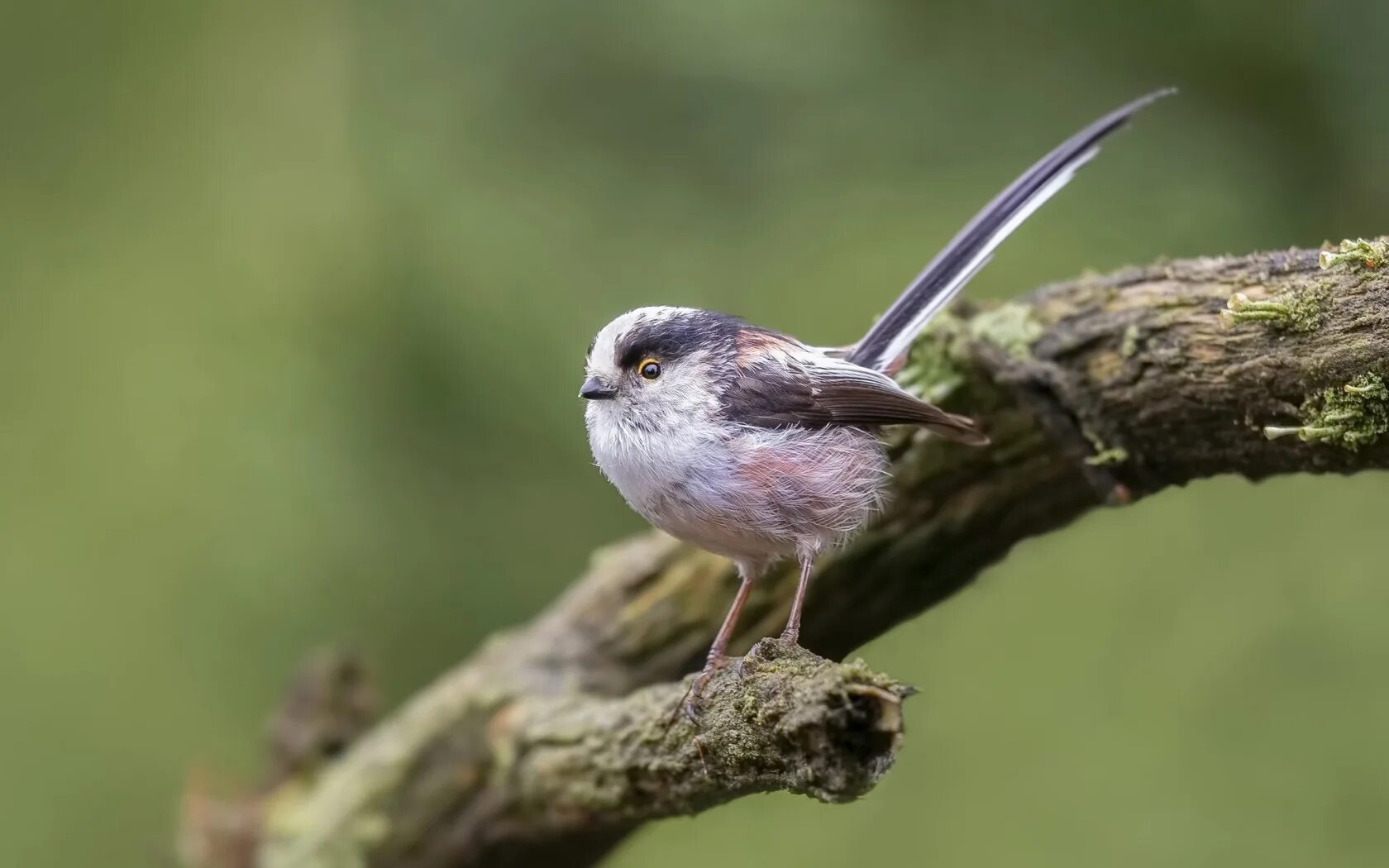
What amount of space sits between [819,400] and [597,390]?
22.1 inches

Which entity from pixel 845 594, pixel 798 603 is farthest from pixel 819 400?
pixel 845 594

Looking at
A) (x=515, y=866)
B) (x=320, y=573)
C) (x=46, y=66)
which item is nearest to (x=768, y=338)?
(x=515, y=866)

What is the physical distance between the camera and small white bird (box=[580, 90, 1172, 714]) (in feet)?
8.91

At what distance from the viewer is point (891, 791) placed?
523cm

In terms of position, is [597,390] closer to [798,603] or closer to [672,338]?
[672,338]

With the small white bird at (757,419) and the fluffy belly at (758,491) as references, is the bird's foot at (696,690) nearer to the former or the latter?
the small white bird at (757,419)

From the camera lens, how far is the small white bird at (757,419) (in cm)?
271

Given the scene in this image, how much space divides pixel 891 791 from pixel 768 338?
9.83 ft

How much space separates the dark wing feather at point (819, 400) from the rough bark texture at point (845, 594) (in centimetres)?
48

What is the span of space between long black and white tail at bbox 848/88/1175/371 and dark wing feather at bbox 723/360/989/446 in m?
0.24

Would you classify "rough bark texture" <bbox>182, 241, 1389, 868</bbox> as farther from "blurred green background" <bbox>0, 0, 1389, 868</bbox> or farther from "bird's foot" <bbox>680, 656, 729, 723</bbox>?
"blurred green background" <bbox>0, 0, 1389, 868</bbox>

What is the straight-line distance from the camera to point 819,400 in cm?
289

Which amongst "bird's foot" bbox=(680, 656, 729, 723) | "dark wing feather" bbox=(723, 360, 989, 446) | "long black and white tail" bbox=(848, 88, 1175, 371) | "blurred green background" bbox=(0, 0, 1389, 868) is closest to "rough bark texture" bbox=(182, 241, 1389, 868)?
"bird's foot" bbox=(680, 656, 729, 723)

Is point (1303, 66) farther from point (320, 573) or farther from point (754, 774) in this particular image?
point (320, 573)
